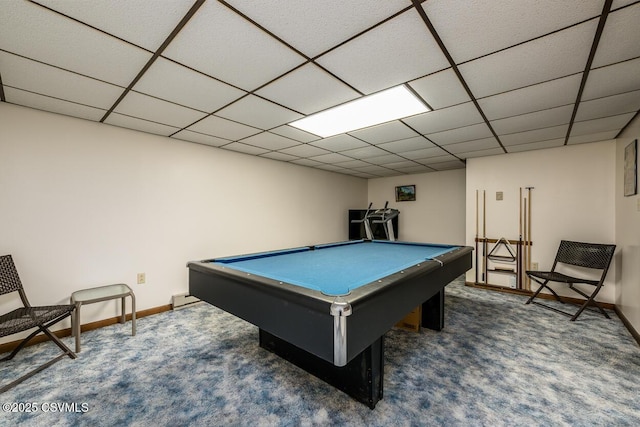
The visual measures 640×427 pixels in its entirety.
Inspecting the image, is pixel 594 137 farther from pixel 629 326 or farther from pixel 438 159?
pixel 629 326

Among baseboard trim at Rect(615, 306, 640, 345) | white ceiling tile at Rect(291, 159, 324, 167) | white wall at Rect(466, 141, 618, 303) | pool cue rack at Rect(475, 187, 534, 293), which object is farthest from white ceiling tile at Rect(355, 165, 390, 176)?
baseboard trim at Rect(615, 306, 640, 345)

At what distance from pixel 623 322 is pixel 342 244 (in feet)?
10.3

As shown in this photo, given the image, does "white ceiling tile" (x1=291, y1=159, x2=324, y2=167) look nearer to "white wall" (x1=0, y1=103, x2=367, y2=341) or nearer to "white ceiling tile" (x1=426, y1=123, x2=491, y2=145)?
"white wall" (x1=0, y1=103, x2=367, y2=341)

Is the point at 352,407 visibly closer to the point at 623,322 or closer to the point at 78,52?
the point at 78,52

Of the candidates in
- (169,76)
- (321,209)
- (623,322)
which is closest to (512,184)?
(623,322)

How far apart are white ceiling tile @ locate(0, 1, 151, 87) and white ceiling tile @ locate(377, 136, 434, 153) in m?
2.80

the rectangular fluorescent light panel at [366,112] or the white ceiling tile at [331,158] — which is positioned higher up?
the rectangular fluorescent light panel at [366,112]

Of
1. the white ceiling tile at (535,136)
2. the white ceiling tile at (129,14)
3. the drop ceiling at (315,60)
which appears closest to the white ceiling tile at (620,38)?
the drop ceiling at (315,60)

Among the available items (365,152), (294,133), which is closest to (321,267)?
(294,133)

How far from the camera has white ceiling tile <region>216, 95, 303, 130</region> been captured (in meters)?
2.29

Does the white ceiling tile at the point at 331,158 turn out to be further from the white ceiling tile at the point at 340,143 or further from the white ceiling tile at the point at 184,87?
the white ceiling tile at the point at 184,87

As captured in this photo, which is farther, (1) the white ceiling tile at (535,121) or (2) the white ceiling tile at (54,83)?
(1) the white ceiling tile at (535,121)

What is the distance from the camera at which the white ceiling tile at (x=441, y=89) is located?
186 centimetres

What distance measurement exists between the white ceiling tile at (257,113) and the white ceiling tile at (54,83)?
0.85 metres
